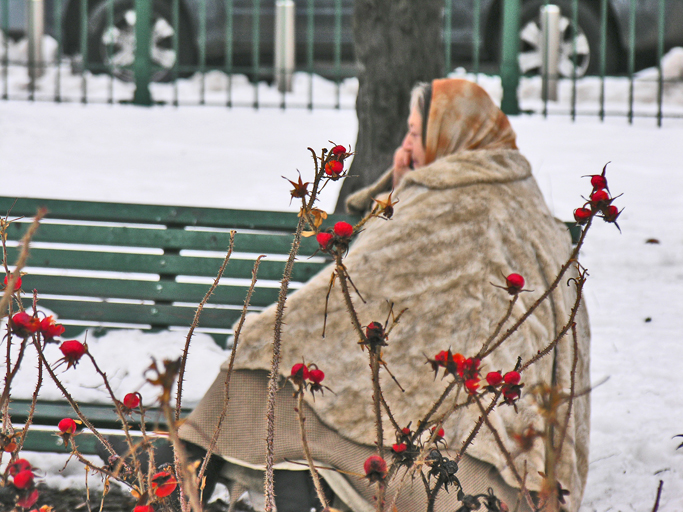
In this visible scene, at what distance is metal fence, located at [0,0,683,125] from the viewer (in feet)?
24.2

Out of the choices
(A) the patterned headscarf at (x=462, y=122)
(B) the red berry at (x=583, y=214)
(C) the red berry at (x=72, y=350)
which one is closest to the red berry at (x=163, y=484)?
(C) the red berry at (x=72, y=350)

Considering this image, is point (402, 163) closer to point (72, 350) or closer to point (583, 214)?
point (583, 214)

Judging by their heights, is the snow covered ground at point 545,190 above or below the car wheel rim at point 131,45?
below

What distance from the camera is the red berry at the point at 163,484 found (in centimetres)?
107

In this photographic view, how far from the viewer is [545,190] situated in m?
5.32

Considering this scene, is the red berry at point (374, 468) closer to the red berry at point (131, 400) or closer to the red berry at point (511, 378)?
the red berry at point (511, 378)

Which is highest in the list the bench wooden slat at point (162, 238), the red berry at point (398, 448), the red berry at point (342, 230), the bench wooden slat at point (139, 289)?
the red berry at point (342, 230)

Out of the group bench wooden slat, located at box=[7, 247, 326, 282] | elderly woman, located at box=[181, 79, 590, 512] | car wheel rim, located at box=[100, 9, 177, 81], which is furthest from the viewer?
car wheel rim, located at box=[100, 9, 177, 81]

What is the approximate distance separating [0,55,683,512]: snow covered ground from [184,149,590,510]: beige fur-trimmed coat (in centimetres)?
66

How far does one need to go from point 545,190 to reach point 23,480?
478cm

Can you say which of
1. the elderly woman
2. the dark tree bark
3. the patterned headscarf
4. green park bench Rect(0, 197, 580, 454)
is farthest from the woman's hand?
the dark tree bark

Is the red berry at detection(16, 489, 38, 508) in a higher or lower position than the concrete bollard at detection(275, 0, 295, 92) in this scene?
lower

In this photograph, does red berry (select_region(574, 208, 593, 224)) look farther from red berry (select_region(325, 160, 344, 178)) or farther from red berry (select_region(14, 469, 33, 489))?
red berry (select_region(14, 469, 33, 489))

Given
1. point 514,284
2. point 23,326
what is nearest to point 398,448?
point 514,284
